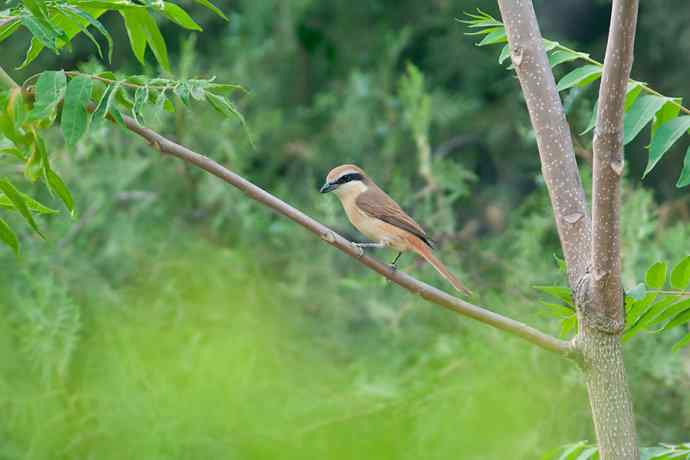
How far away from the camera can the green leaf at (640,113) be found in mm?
2178

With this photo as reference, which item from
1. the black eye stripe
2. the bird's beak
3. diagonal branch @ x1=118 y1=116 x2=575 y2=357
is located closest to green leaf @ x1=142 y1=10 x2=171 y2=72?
diagonal branch @ x1=118 y1=116 x2=575 y2=357

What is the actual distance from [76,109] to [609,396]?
1165 mm

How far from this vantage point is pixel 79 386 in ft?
13.6

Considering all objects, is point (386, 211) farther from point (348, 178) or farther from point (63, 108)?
point (63, 108)

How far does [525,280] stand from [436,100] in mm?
2817

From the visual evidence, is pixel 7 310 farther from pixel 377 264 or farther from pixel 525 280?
pixel 377 264

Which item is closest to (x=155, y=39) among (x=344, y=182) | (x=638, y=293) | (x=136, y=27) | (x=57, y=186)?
(x=136, y=27)

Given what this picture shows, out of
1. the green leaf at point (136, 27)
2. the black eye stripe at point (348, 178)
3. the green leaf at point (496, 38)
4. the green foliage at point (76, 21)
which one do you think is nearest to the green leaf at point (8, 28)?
the green foliage at point (76, 21)

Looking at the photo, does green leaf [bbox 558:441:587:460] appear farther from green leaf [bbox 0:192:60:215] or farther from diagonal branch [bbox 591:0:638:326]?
green leaf [bbox 0:192:60:215]

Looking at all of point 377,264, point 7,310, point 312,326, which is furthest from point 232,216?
point 377,264

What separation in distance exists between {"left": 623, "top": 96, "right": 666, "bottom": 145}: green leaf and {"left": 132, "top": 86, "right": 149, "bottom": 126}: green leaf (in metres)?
0.99

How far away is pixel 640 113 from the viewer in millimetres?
2207

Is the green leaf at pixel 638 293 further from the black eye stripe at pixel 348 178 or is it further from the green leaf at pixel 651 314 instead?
the black eye stripe at pixel 348 178

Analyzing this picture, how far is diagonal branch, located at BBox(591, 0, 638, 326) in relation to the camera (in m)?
1.81
